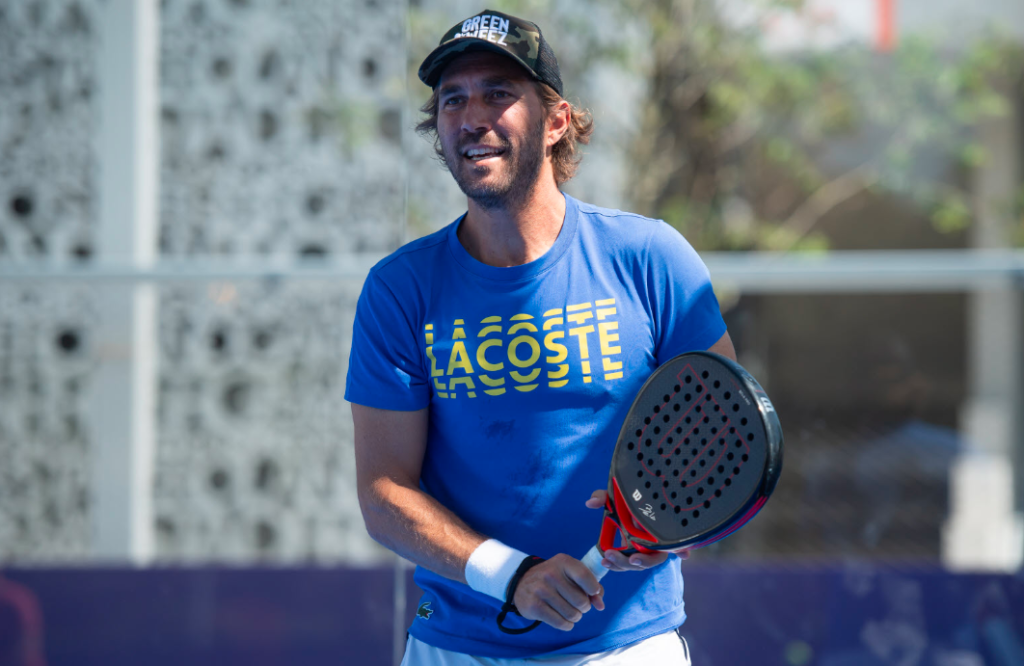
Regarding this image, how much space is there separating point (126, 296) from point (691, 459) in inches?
116

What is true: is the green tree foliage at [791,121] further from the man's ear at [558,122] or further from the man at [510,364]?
the man at [510,364]

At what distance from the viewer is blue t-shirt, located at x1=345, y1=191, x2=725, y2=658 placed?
175cm

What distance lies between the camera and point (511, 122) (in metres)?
1.78

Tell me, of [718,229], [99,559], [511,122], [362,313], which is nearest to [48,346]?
[99,559]

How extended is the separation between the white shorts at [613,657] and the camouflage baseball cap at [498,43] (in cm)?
110

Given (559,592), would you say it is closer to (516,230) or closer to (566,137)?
(516,230)

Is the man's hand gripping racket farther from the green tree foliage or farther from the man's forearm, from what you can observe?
the green tree foliage

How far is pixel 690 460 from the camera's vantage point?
5.01 ft

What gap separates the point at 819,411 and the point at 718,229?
175 centimetres

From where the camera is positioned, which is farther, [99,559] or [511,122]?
[99,559]

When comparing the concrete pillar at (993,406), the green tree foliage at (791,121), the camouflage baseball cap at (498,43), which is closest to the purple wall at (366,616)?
the concrete pillar at (993,406)

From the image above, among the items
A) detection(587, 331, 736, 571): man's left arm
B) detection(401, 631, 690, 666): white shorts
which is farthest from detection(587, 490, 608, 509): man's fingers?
detection(401, 631, 690, 666): white shorts

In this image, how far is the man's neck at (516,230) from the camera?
183 cm

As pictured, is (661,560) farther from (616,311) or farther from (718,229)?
(718,229)
